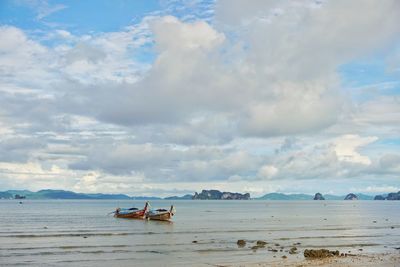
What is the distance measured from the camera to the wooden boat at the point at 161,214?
105875mm

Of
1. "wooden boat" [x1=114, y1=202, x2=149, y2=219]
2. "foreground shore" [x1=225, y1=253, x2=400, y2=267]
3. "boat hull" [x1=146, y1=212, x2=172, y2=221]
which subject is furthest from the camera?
"wooden boat" [x1=114, y1=202, x2=149, y2=219]

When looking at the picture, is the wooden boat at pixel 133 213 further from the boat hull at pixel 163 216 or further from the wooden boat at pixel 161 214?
the boat hull at pixel 163 216

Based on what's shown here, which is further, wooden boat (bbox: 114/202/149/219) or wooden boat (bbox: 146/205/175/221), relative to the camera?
wooden boat (bbox: 114/202/149/219)

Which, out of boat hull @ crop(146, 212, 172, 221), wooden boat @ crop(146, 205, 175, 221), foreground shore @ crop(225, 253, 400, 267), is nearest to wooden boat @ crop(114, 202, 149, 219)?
wooden boat @ crop(146, 205, 175, 221)

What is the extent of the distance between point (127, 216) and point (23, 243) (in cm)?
6131

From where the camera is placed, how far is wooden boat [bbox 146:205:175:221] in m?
106

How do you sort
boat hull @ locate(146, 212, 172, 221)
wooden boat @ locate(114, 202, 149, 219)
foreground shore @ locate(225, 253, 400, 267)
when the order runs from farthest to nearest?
wooden boat @ locate(114, 202, 149, 219) → boat hull @ locate(146, 212, 172, 221) → foreground shore @ locate(225, 253, 400, 267)

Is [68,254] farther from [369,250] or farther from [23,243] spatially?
[369,250]

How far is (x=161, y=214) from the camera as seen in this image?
10688 cm

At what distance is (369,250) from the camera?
170 ft

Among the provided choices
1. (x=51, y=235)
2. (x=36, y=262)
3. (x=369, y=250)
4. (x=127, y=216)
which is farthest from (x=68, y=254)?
(x=127, y=216)

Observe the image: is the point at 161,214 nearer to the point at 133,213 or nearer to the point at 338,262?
the point at 133,213

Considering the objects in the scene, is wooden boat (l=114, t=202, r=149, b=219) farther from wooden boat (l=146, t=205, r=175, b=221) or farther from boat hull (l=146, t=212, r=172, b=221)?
boat hull (l=146, t=212, r=172, b=221)

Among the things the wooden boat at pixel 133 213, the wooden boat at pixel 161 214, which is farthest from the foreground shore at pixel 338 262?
the wooden boat at pixel 133 213
